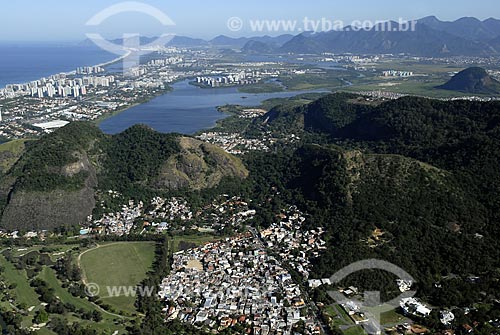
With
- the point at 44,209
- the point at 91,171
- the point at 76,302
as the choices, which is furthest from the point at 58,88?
the point at 76,302

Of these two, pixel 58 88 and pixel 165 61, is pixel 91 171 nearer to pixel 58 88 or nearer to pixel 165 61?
pixel 58 88

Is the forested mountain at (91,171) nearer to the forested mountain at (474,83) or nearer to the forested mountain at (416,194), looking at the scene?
the forested mountain at (416,194)

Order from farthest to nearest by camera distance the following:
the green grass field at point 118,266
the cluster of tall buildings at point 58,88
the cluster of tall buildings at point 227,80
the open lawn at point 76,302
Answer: the cluster of tall buildings at point 227,80
the cluster of tall buildings at point 58,88
the green grass field at point 118,266
the open lawn at point 76,302

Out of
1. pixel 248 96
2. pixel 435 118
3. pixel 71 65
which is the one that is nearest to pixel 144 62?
pixel 71 65

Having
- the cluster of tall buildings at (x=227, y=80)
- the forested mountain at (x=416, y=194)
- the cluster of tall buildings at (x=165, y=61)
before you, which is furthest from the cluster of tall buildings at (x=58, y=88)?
the forested mountain at (x=416, y=194)

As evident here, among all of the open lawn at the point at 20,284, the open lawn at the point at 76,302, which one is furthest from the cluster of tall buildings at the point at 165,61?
the open lawn at the point at 76,302

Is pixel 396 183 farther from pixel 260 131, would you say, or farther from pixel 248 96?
pixel 248 96

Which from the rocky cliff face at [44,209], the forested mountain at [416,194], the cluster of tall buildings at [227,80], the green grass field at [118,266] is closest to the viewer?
the green grass field at [118,266]

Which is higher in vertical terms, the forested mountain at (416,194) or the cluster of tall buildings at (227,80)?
the cluster of tall buildings at (227,80)

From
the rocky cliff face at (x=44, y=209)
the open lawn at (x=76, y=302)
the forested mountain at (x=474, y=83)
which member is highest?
the forested mountain at (x=474, y=83)

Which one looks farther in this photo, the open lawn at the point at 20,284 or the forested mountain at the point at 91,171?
the forested mountain at the point at 91,171
